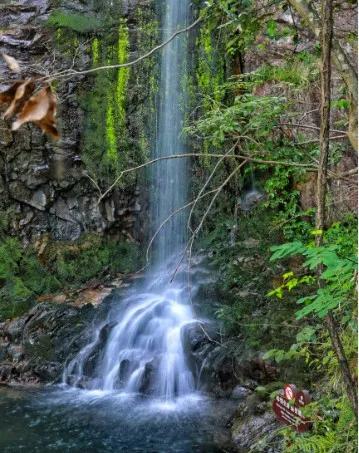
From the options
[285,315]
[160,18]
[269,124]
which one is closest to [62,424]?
[285,315]

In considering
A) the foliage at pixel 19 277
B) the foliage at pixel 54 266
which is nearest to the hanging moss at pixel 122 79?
the foliage at pixel 54 266

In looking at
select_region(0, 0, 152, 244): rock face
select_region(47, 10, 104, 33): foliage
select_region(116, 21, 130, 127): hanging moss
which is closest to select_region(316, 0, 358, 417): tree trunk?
select_region(0, 0, 152, 244): rock face

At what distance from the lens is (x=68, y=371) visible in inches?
304

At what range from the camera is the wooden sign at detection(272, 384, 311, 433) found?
12.3ft

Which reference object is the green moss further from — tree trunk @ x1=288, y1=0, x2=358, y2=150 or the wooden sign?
tree trunk @ x1=288, y1=0, x2=358, y2=150

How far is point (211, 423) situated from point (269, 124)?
3510mm

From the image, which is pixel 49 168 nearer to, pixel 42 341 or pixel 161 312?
pixel 42 341

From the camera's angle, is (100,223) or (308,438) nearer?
(308,438)

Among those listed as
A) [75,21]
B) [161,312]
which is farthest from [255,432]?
[75,21]

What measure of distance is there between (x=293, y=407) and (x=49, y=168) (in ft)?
26.2

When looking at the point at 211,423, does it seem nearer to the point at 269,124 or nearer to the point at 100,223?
the point at 269,124

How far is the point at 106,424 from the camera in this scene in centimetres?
592

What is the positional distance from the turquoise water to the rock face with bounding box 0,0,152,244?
4.41 meters

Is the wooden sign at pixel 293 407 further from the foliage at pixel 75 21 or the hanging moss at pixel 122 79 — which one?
the foliage at pixel 75 21
